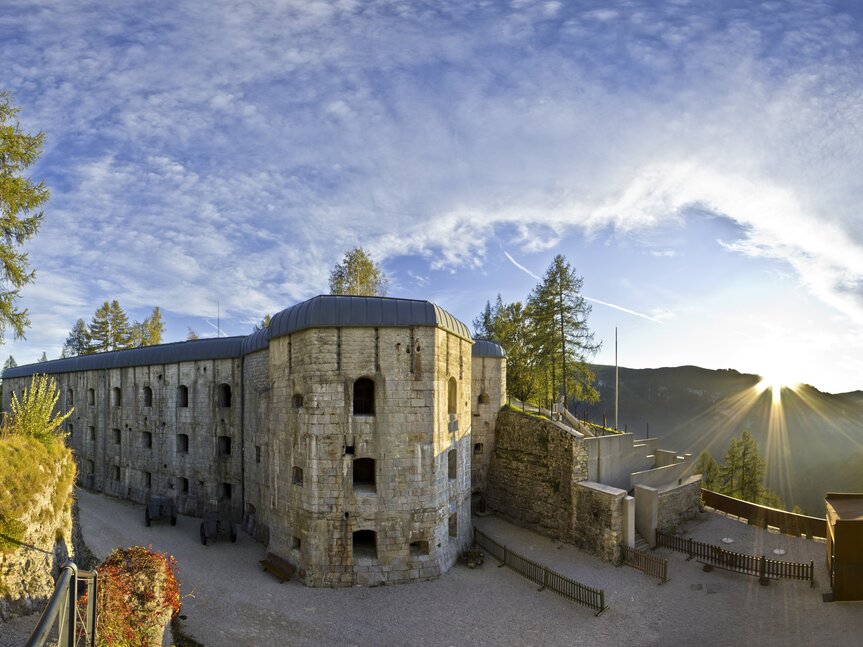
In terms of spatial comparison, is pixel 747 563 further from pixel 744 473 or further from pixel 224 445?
pixel 744 473

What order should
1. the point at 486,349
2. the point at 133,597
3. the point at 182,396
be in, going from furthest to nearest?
1. the point at 486,349
2. the point at 182,396
3. the point at 133,597

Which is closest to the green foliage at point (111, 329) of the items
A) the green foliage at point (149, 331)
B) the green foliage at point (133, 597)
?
the green foliage at point (149, 331)

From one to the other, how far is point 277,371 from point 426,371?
627 cm

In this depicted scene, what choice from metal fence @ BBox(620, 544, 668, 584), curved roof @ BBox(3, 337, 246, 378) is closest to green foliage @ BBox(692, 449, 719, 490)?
metal fence @ BBox(620, 544, 668, 584)

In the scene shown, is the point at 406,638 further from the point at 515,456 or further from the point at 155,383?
the point at 155,383

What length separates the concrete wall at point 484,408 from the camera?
26.4 metres

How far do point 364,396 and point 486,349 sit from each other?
10949 mm

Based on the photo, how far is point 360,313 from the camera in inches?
698

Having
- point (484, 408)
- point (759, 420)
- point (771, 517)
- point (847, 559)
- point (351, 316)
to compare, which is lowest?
point (759, 420)

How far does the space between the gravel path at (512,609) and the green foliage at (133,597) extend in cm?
397

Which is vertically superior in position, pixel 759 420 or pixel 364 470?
pixel 364 470

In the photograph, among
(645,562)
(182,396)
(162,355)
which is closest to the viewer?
(645,562)

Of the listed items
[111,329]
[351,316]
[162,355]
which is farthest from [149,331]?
[351,316]

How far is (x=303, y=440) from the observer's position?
17.8m
